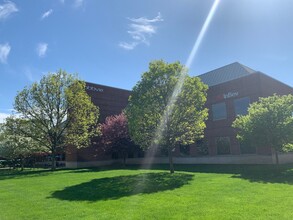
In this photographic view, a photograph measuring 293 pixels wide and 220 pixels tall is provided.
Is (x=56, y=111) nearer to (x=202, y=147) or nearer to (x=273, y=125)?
(x=202, y=147)

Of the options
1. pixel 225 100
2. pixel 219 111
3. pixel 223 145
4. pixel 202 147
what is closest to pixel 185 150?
pixel 202 147

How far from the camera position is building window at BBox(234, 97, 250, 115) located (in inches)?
1176

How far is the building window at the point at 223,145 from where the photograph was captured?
3145 cm

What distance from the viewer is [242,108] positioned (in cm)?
3031

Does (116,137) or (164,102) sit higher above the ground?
(164,102)

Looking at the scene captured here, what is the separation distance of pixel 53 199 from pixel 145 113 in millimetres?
10785

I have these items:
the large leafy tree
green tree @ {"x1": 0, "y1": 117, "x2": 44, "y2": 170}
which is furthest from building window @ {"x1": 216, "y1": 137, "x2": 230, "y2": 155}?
green tree @ {"x1": 0, "y1": 117, "x2": 44, "y2": 170}

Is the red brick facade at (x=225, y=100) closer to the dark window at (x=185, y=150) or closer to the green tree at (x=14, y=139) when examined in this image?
the dark window at (x=185, y=150)

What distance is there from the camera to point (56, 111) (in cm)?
3216

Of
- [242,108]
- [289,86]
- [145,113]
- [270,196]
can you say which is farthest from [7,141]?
[289,86]

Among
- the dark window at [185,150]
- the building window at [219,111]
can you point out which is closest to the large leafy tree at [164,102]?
the building window at [219,111]

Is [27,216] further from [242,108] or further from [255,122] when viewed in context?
[242,108]

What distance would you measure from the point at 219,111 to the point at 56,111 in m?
19.2

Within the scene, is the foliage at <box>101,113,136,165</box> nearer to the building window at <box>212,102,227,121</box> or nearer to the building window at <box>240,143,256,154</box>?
the building window at <box>212,102,227,121</box>
